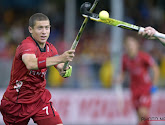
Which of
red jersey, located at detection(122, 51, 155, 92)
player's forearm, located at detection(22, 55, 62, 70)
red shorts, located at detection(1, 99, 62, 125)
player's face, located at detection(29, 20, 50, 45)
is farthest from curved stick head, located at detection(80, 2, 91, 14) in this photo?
red jersey, located at detection(122, 51, 155, 92)

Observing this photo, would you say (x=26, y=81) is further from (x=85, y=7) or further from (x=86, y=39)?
(x=86, y=39)

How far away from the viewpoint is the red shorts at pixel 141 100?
8.72m

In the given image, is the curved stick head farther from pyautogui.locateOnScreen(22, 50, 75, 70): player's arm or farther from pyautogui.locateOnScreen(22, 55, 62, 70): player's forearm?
pyautogui.locateOnScreen(22, 55, 62, 70): player's forearm

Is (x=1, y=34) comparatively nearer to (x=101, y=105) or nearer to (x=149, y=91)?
(x=101, y=105)

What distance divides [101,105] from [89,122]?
1.89 ft

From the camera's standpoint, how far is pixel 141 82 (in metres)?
8.84

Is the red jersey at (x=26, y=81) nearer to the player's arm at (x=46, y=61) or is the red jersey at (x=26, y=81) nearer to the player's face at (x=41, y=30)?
the player's face at (x=41, y=30)

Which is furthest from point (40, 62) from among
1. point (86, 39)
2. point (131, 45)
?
point (86, 39)

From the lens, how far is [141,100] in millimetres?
8789

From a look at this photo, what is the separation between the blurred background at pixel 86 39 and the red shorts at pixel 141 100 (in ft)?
6.24

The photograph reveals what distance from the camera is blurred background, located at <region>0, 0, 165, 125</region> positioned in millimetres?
10938

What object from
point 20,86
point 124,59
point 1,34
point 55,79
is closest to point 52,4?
point 1,34

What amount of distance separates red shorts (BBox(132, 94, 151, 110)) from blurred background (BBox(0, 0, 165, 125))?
6.24 ft

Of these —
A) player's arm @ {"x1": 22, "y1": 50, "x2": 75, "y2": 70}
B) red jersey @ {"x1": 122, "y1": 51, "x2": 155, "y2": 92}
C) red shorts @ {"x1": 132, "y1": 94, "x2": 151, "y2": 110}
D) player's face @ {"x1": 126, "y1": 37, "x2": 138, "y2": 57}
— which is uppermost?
player's face @ {"x1": 126, "y1": 37, "x2": 138, "y2": 57}
